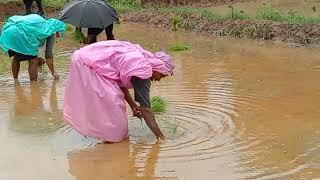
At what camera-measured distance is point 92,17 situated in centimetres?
984

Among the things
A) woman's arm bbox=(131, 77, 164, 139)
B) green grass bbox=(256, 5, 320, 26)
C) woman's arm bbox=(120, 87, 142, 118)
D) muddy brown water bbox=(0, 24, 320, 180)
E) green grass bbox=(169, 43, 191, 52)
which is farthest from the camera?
green grass bbox=(256, 5, 320, 26)

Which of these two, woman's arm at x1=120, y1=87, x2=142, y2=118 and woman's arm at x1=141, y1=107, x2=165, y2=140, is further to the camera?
woman's arm at x1=120, y1=87, x2=142, y2=118

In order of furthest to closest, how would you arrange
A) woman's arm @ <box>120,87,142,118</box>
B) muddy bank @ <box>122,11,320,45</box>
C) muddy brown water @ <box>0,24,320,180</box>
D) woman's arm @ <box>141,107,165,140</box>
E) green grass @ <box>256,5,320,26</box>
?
1. green grass @ <box>256,5,320,26</box>
2. muddy bank @ <box>122,11,320,45</box>
3. woman's arm @ <box>120,87,142,118</box>
4. woman's arm @ <box>141,107,165,140</box>
5. muddy brown water @ <box>0,24,320,180</box>

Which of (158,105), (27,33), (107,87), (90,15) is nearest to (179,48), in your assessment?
(90,15)

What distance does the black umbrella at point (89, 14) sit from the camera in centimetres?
A: 989

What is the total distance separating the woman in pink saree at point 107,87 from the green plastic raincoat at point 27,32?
308 cm

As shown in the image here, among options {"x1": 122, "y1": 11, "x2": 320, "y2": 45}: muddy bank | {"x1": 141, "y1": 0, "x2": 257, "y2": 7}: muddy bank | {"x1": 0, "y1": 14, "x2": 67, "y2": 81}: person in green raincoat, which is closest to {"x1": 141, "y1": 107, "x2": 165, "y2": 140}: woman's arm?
{"x1": 0, "y1": 14, "x2": 67, "y2": 81}: person in green raincoat

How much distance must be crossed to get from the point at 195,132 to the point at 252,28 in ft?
26.1

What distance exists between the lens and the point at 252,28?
14.0 meters

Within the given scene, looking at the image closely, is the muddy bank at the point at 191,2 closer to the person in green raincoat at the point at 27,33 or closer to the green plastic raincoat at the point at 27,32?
the person in green raincoat at the point at 27,33

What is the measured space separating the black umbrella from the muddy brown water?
93 cm

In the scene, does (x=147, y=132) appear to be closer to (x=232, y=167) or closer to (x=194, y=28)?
(x=232, y=167)

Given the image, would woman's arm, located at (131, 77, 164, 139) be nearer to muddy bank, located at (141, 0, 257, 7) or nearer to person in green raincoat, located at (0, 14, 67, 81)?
person in green raincoat, located at (0, 14, 67, 81)

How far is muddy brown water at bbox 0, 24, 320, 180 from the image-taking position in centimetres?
538
